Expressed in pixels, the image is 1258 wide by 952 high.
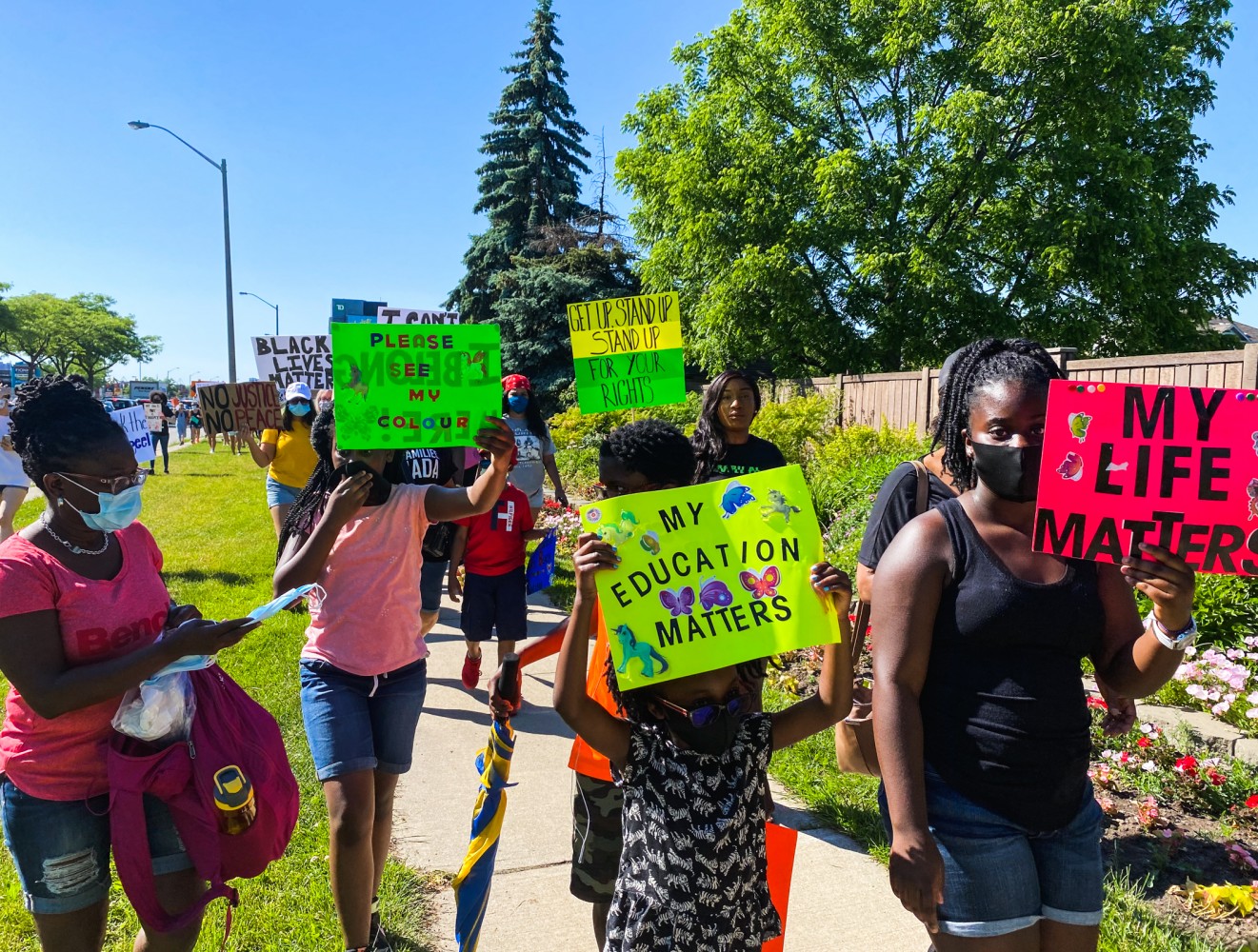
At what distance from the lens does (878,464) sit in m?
8.11

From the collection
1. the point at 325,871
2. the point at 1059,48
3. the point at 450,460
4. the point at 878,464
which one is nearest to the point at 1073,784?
the point at 325,871

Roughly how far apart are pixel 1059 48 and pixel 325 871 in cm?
1929

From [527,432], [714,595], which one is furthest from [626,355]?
[714,595]

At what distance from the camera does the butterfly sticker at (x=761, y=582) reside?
7.20 ft

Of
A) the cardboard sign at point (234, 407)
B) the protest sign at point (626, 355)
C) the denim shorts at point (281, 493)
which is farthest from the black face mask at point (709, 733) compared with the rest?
the cardboard sign at point (234, 407)

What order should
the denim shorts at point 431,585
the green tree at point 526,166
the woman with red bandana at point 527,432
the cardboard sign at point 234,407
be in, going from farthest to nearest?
the green tree at point 526,166, the cardboard sign at point 234,407, the woman with red bandana at point 527,432, the denim shorts at point 431,585

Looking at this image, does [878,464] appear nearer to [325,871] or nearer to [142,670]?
[325,871]

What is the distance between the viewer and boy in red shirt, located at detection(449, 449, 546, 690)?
5.49 m

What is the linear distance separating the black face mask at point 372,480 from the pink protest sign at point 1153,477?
2.11m

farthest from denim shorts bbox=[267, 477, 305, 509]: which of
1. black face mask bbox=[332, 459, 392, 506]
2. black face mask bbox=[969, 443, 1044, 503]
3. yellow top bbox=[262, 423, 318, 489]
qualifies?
black face mask bbox=[969, 443, 1044, 503]

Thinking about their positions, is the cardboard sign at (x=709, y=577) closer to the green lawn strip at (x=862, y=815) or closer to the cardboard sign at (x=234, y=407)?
the green lawn strip at (x=862, y=815)

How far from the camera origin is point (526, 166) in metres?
34.6

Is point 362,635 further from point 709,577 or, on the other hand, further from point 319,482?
point 709,577

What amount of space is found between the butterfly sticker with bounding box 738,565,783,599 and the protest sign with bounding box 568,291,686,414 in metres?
4.62
